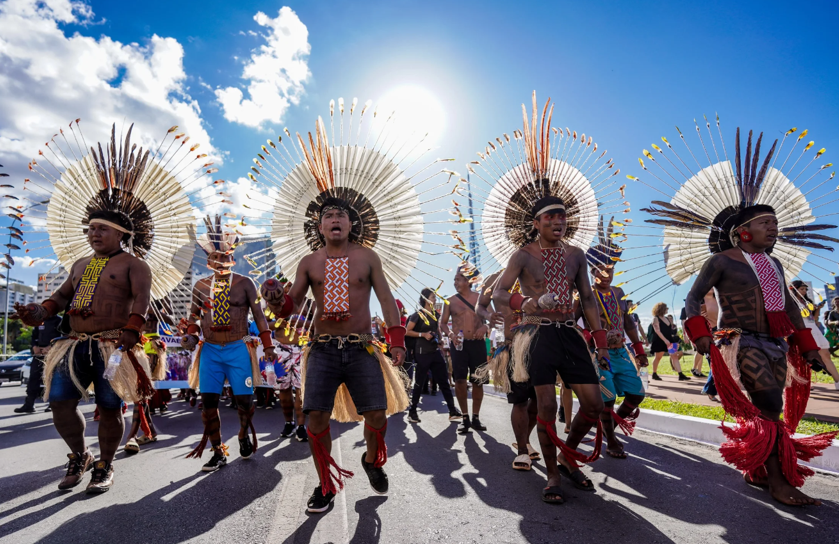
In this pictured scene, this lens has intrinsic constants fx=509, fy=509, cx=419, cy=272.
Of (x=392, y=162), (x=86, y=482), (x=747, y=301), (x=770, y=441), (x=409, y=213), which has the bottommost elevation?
(x=86, y=482)

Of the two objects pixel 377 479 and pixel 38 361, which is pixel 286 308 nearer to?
pixel 377 479

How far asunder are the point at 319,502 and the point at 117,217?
314 cm

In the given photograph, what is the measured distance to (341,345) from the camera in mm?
3590

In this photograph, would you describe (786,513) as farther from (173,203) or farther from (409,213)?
(173,203)

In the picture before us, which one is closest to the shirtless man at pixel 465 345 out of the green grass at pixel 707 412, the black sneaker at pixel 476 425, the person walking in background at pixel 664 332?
the black sneaker at pixel 476 425

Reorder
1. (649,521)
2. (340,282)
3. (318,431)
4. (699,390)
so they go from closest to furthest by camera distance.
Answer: (649,521), (318,431), (340,282), (699,390)

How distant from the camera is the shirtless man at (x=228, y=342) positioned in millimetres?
4977

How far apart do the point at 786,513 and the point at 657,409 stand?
3952 millimetres

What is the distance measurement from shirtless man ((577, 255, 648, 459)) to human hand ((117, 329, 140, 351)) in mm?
4146

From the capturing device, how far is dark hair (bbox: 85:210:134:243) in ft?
14.6

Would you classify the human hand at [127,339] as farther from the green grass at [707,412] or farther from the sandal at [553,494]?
the green grass at [707,412]

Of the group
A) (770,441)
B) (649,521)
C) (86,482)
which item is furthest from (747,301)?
(86,482)

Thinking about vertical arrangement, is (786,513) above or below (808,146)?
below

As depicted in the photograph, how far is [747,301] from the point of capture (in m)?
3.94
